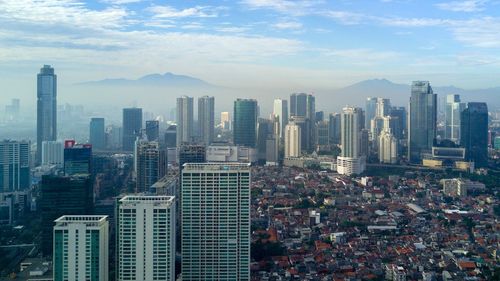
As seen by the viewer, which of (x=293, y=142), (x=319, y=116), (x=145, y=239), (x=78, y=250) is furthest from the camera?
(x=319, y=116)

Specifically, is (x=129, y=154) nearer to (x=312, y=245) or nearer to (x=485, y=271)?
(x=312, y=245)

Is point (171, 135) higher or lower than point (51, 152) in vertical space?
higher

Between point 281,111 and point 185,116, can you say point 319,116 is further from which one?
point 185,116

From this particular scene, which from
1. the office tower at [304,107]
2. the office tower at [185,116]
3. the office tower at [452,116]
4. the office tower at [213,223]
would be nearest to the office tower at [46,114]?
the office tower at [185,116]

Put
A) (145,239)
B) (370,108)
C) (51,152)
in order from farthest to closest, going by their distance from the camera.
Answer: (370,108) < (51,152) < (145,239)

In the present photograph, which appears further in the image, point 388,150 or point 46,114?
point 388,150

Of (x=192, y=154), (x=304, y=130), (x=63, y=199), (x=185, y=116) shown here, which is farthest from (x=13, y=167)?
(x=304, y=130)

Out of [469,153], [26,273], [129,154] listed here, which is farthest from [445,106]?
[26,273]
